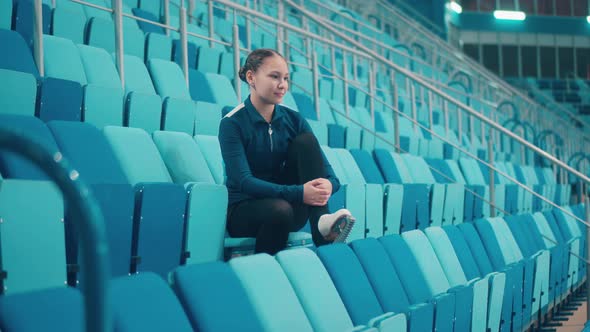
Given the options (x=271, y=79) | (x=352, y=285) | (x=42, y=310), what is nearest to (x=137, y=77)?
(x=271, y=79)

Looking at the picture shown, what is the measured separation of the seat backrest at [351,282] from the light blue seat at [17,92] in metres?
0.35

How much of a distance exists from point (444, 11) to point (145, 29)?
360 cm

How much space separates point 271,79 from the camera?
84 centimetres

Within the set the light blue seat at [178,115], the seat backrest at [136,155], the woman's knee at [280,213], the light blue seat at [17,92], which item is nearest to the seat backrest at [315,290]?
the woman's knee at [280,213]

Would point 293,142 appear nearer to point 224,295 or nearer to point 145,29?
point 224,295

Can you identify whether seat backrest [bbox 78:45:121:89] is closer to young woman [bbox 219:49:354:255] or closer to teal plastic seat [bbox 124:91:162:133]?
teal plastic seat [bbox 124:91:162:133]

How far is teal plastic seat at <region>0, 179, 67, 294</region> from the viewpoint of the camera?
0.51m

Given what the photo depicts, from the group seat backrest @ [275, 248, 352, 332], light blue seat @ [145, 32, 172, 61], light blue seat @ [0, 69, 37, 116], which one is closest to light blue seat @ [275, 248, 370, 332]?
seat backrest @ [275, 248, 352, 332]

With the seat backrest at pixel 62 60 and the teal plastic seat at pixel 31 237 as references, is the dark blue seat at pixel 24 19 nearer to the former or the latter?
the seat backrest at pixel 62 60

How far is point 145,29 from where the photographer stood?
152 cm

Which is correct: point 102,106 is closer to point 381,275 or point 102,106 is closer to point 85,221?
point 381,275

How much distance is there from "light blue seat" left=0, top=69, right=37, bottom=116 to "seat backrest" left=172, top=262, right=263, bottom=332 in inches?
14.1

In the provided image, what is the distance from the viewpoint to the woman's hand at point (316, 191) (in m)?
0.81

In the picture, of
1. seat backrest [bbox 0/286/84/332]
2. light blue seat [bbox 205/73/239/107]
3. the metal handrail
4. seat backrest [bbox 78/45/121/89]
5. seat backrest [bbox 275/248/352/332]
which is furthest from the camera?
light blue seat [bbox 205/73/239/107]
